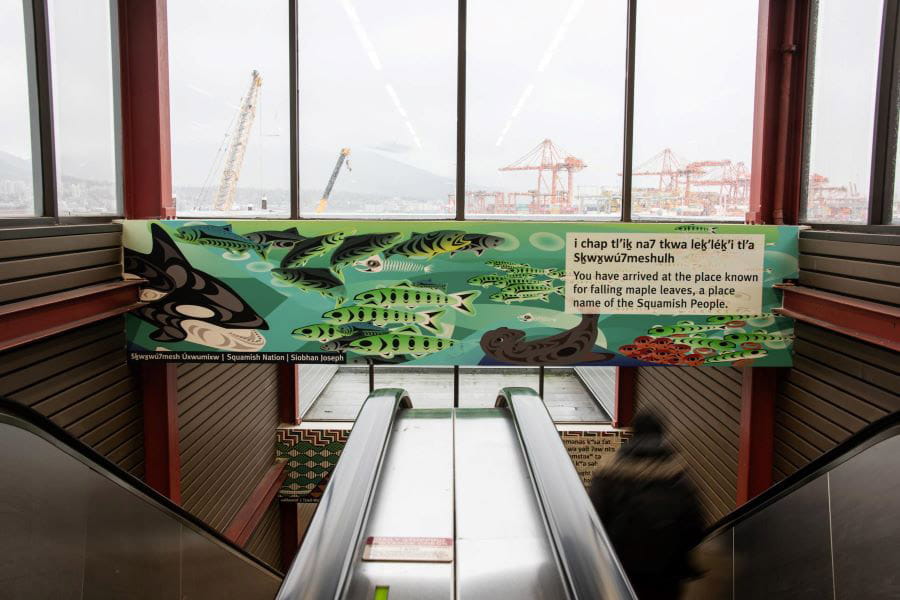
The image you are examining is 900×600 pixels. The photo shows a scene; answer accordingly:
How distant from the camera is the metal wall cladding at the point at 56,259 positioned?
409 centimetres

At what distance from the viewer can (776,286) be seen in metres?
5.80

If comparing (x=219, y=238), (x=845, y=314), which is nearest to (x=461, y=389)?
(x=219, y=238)

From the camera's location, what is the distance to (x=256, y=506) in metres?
8.39

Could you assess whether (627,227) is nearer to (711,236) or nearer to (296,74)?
(711,236)

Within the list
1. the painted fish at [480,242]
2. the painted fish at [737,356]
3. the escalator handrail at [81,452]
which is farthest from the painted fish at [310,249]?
the painted fish at [737,356]

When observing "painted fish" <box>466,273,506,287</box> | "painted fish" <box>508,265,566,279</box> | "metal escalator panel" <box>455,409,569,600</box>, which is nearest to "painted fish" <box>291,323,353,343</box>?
"painted fish" <box>466,273,506,287</box>

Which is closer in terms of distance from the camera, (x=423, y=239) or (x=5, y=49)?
(x=5, y=49)

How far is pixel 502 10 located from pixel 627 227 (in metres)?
2.73

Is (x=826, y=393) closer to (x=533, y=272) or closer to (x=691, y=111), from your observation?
(x=533, y=272)

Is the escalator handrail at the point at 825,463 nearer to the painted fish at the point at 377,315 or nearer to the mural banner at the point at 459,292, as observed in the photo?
the mural banner at the point at 459,292

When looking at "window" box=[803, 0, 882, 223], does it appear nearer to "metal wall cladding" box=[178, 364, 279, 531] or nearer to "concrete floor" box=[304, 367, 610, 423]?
"concrete floor" box=[304, 367, 610, 423]

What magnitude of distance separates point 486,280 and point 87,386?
329 centimetres

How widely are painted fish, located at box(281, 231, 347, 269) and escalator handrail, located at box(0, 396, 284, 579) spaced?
2.69 metres

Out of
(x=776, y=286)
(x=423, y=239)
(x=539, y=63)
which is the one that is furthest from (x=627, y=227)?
(x=539, y=63)
